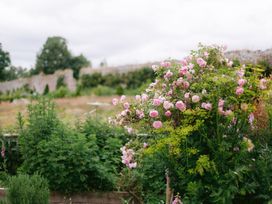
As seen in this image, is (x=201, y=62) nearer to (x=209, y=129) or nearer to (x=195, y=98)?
(x=195, y=98)

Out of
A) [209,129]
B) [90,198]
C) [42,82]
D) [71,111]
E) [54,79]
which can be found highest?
[209,129]

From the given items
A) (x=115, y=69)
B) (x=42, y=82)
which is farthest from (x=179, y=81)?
(x=42, y=82)

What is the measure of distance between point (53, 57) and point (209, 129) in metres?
43.1

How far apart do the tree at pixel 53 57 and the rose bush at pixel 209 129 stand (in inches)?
1672

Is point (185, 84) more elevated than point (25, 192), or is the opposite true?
point (185, 84)

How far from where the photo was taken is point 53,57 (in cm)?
4603

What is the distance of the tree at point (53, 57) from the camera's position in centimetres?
4609

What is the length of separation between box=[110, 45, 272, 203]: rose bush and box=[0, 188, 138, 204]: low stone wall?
1012mm

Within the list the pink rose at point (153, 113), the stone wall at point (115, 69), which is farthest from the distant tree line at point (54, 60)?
the pink rose at point (153, 113)

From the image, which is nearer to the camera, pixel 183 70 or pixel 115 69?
pixel 183 70

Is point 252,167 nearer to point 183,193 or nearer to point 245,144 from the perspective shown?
point 245,144

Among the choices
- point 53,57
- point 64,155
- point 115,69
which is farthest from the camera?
point 53,57

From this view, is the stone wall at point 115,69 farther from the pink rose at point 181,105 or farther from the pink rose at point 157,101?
the pink rose at point 181,105

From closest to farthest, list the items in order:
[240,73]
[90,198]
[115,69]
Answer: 1. [240,73]
2. [90,198]
3. [115,69]
